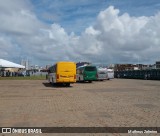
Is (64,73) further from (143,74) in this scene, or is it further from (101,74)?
(143,74)

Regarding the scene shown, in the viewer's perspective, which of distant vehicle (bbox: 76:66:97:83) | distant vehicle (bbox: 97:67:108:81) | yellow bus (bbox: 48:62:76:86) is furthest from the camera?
distant vehicle (bbox: 97:67:108:81)

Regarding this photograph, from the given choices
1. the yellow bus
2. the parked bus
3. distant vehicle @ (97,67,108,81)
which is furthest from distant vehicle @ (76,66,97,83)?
the parked bus

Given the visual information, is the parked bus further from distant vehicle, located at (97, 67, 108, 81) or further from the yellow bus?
the yellow bus

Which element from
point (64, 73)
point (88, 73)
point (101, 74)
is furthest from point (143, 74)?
point (64, 73)

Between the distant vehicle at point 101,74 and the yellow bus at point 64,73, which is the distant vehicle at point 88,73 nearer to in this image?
the distant vehicle at point 101,74

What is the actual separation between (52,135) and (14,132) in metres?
1.19

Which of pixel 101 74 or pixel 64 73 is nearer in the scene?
pixel 64 73

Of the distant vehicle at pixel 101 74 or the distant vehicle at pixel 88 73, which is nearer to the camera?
the distant vehicle at pixel 88 73

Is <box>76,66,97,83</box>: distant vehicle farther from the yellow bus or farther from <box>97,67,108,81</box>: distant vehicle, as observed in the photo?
the yellow bus

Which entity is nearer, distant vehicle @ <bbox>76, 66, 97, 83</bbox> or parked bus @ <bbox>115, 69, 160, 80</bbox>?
distant vehicle @ <bbox>76, 66, 97, 83</bbox>

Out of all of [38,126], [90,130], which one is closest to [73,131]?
[90,130]

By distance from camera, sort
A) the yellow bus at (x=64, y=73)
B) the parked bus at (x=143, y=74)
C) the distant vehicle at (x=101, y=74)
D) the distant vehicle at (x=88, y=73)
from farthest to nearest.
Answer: the parked bus at (x=143, y=74)
the distant vehicle at (x=101, y=74)
the distant vehicle at (x=88, y=73)
the yellow bus at (x=64, y=73)

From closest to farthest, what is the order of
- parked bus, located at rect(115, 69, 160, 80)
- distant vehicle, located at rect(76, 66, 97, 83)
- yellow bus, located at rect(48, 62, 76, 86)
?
yellow bus, located at rect(48, 62, 76, 86) < distant vehicle, located at rect(76, 66, 97, 83) < parked bus, located at rect(115, 69, 160, 80)

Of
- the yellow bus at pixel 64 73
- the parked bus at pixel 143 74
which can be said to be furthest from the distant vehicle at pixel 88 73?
the parked bus at pixel 143 74
